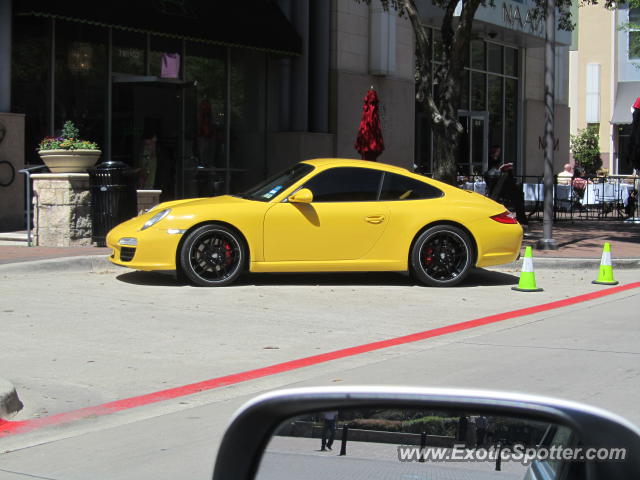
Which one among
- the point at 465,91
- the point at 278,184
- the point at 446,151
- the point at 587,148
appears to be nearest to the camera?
the point at 278,184

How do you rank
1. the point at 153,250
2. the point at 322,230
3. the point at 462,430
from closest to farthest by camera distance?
the point at 462,430 → the point at 153,250 → the point at 322,230

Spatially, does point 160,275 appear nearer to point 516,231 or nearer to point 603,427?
point 516,231

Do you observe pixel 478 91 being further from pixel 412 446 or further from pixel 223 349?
pixel 412 446

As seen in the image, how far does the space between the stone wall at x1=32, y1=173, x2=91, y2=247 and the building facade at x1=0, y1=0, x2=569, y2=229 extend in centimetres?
305

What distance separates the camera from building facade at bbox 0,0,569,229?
18.3 m

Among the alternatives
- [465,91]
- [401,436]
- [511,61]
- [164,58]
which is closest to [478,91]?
[465,91]

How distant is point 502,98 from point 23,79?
19.1 m

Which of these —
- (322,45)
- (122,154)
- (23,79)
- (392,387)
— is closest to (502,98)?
(322,45)

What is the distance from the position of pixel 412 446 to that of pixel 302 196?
9.47m

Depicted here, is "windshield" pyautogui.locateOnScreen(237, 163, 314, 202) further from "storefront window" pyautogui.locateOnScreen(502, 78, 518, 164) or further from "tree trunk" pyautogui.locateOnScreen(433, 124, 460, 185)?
"storefront window" pyautogui.locateOnScreen(502, 78, 518, 164)

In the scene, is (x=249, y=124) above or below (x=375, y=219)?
above

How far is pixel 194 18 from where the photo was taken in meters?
20.0

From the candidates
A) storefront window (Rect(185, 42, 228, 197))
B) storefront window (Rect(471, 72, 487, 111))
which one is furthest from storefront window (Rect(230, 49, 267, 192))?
storefront window (Rect(471, 72, 487, 111))

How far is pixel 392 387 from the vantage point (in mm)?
1773
